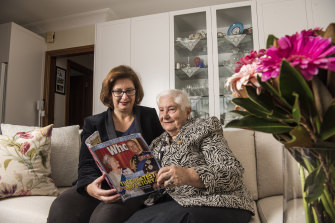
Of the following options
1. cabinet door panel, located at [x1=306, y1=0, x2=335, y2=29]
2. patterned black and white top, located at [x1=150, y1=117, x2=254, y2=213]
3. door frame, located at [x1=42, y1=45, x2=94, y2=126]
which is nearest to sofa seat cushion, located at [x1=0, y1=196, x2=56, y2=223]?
patterned black and white top, located at [x1=150, y1=117, x2=254, y2=213]

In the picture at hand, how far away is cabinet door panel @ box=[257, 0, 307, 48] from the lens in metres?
2.70

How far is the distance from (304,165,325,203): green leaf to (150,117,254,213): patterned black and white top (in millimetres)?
543

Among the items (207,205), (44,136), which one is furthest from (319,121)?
(44,136)

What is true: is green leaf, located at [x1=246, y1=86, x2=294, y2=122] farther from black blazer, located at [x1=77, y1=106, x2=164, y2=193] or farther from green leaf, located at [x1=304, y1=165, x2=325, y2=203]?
black blazer, located at [x1=77, y1=106, x2=164, y2=193]

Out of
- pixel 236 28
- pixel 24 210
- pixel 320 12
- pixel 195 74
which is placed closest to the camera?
pixel 24 210

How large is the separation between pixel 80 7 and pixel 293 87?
3.63 m

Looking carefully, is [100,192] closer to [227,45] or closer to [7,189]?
[7,189]

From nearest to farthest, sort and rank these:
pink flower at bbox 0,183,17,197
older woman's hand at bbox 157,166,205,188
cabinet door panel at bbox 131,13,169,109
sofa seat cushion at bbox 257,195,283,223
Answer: older woman's hand at bbox 157,166,205,188
sofa seat cushion at bbox 257,195,283,223
pink flower at bbox 0,183,17,197
cabinet door panel at bbox 131,13,169,109

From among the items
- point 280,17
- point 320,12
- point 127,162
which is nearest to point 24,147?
point 127,162

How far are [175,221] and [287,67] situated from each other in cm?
71

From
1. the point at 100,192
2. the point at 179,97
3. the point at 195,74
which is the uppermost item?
the point at 195,74

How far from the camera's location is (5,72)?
3.34 m

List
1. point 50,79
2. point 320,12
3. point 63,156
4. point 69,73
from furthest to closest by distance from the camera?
1. point 69,73
2. point 50,79
3. point 320,12
4. point 63,156

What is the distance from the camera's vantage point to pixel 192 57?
3.05m
